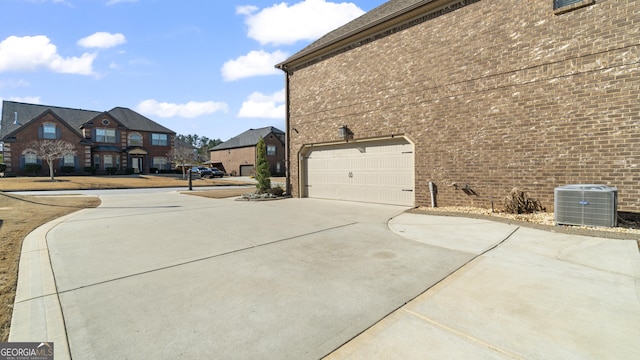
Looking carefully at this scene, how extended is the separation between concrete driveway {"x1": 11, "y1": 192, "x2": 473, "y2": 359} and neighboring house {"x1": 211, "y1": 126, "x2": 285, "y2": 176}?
133 ft

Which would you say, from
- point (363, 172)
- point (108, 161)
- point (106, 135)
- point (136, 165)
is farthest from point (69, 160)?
point (363, 172)

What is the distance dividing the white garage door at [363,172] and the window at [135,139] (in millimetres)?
37042

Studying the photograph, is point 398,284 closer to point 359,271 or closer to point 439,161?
point 359,271

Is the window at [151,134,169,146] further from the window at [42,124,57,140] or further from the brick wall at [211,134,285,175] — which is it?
the window at [42,124,57,140]

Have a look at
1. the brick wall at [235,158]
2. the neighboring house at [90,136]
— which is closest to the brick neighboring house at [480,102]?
the brick wall at [235,158]

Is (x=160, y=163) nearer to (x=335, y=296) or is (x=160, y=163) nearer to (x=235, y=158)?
(x=235, y=158)

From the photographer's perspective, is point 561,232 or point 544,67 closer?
point 561,232

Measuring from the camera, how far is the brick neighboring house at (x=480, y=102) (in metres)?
7.08

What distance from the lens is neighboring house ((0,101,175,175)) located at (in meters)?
32.4

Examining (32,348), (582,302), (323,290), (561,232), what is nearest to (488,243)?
(561,232)

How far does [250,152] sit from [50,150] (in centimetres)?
2381

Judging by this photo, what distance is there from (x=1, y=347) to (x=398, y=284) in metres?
3.98

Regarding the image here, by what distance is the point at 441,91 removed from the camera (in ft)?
32.7

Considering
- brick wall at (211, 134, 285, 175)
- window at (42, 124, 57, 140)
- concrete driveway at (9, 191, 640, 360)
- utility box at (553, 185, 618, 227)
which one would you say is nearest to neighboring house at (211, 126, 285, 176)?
brick wall at (211, 134, 285, 175)
